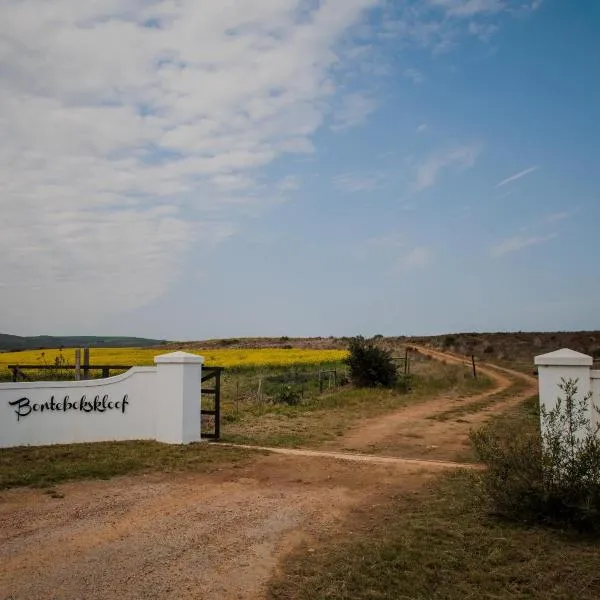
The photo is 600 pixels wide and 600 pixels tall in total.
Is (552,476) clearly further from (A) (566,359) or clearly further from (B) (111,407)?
(B) (111,407)

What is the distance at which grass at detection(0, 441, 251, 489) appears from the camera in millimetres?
9797

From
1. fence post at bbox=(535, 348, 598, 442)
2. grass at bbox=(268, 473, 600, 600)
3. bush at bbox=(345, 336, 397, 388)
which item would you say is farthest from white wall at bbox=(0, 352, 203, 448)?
bush at bbox=(345, 336, 397, 388)

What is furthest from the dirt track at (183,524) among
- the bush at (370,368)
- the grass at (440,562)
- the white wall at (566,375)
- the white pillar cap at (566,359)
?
the bush at (370,368)

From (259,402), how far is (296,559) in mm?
15413

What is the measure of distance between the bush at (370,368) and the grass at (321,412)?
934 mm

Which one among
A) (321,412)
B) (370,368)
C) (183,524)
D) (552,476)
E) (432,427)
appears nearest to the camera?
(552,476)

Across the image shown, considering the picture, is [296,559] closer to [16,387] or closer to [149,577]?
[149,577]

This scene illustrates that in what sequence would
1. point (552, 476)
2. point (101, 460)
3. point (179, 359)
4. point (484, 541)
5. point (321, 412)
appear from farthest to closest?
point (321, 412)
point (179, 359)
point (101, 460)
point (552, 476)
point (484, 541)

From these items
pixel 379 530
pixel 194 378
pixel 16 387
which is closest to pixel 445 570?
pixel 379 530

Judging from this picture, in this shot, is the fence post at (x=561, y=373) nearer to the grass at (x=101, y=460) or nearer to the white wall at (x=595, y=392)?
the white wall at (x=595, y=392)

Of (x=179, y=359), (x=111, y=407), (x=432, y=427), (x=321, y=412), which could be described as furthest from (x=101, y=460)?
(x=321, y=412)

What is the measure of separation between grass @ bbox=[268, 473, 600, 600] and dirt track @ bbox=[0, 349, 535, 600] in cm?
39

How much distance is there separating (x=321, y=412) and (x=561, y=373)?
11379mm

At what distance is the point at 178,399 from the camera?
12695 mm
